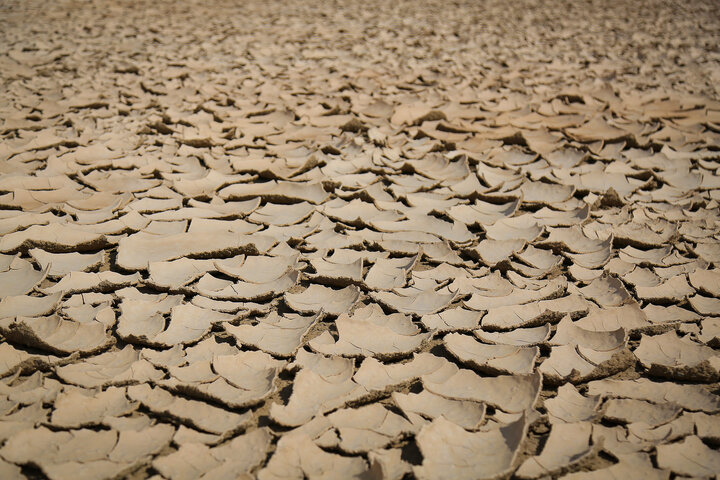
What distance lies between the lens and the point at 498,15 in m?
4.12

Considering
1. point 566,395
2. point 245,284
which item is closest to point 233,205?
point 245,284

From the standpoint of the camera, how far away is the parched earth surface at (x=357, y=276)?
821 mm

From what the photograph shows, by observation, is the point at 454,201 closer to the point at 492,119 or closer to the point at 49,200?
the point at 492,119

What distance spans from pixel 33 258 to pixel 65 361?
Result: 37 cm

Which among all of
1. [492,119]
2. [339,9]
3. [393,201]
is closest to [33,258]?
[393,201]

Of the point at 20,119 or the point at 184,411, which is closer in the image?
the point at 184,411

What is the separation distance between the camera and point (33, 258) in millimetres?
1229

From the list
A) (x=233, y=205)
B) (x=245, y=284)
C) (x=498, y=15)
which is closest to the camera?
(x=245, y=284)

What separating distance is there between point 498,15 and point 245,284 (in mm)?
3516

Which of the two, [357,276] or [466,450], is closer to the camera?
[466,450]

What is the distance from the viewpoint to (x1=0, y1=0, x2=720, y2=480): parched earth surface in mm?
821

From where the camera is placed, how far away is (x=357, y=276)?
47.3 inches

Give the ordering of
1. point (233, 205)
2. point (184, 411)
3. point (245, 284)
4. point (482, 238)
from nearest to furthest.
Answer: point (184, 411) → point (245, 284) → point (482, 238) → point (233, 205)

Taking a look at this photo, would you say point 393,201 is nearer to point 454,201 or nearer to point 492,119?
point 454,201
